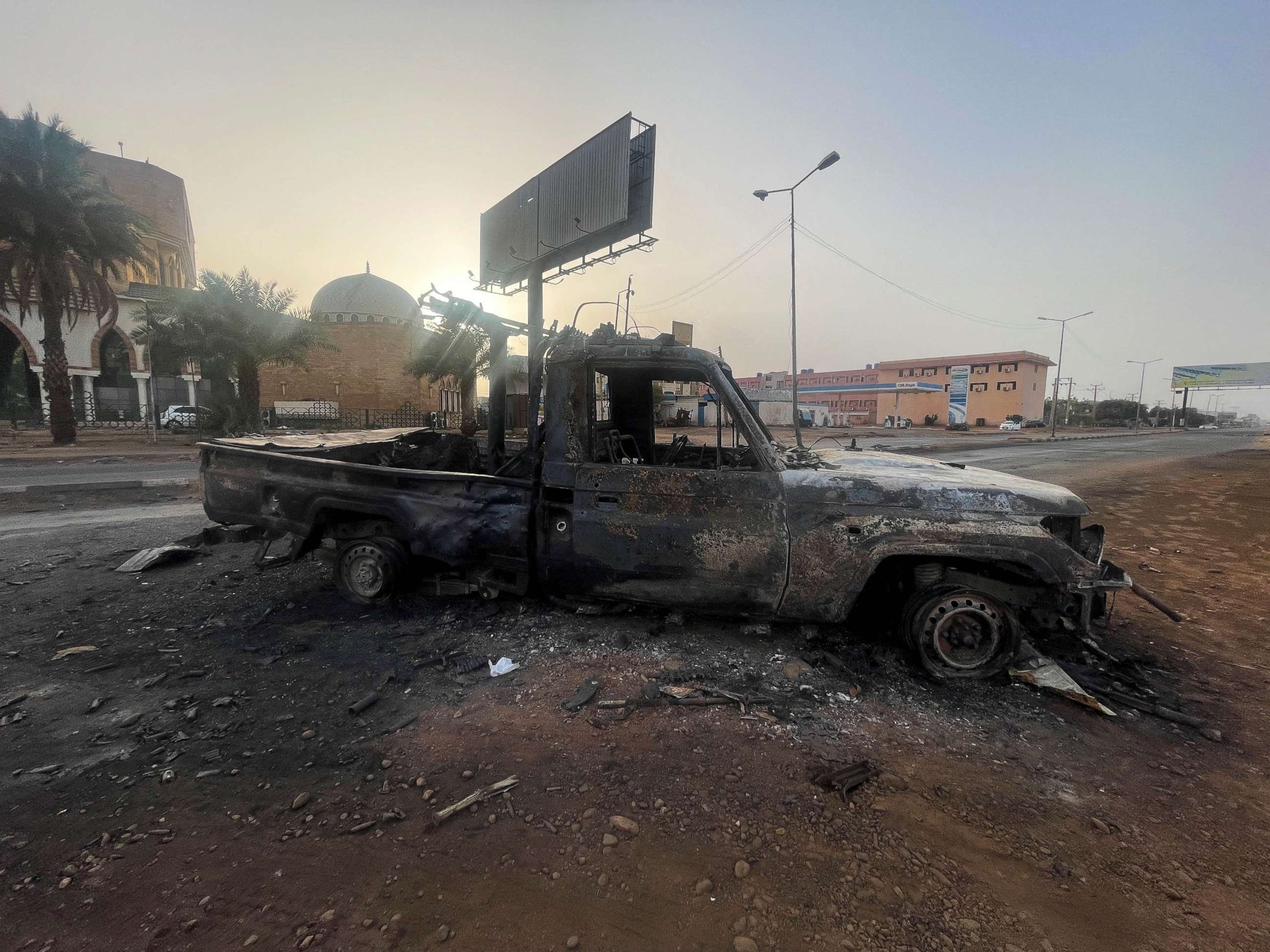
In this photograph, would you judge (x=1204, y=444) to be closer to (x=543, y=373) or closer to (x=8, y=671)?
(x=543, y=373)

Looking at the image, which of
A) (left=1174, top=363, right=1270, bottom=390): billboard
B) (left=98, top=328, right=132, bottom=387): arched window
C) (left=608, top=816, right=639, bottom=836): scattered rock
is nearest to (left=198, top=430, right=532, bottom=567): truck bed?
(left=608, top=816, right=639, bottom=836): scattered rock

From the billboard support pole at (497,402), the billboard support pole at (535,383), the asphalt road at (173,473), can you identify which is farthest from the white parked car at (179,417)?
the billboard support pole at (535,383)

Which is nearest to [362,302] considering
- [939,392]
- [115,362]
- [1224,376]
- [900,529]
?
[115,362]

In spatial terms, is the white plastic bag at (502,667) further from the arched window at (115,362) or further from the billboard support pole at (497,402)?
the arched window at (115,362)

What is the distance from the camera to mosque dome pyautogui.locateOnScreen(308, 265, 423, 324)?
147 ft

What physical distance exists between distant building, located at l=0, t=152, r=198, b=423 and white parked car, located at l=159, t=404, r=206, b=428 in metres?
1.06

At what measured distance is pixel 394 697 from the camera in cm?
321

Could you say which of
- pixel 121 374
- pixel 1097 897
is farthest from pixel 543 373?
pixel 121 374

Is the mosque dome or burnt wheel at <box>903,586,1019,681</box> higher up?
the mosque dome

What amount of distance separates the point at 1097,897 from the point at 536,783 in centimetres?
213

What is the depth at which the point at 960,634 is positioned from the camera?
11.3 feet

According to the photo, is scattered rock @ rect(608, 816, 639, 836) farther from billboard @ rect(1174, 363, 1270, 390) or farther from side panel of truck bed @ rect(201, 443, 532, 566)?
billboard @ rect(1174, 363, 1270, 390)

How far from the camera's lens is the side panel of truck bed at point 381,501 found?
4.00 meters

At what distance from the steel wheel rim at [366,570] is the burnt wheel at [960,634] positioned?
146 inches
